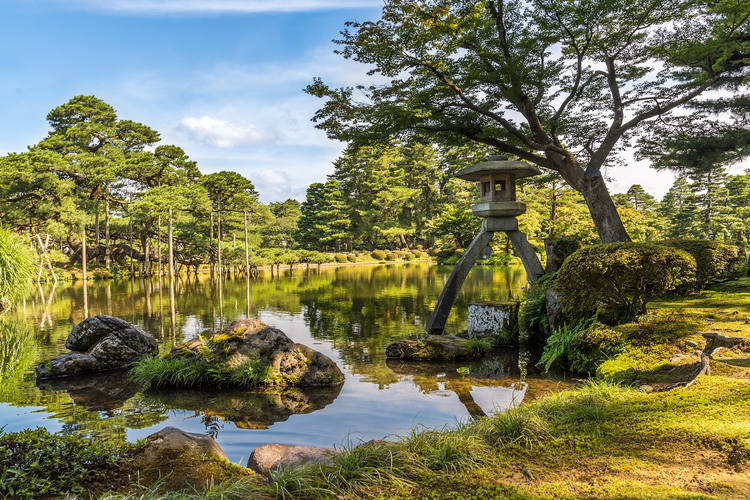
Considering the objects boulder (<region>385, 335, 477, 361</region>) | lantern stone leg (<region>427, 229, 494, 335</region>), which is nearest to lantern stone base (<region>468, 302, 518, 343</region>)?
lantern stone leg (<region>427, 229, 494, 335</region>)

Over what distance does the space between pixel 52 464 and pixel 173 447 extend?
70 cm

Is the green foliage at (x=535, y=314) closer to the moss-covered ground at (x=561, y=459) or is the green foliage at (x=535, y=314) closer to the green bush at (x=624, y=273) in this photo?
the green bush at (x=624, y=273)

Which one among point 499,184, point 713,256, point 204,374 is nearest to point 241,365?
point 204,374

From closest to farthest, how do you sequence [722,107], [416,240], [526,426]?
1. [526,426]
2. [722,107]
3. [416,240]

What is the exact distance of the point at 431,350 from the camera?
7.39 meters

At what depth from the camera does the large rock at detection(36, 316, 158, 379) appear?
6.78 m

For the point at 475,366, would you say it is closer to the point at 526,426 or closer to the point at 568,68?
the point at 526,426

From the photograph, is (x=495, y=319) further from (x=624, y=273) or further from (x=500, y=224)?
(x=624, y=273)

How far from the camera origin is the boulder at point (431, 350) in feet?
24.0

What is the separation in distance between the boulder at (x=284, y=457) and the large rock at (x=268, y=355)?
2.76 metres

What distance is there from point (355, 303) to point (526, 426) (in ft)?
36.5

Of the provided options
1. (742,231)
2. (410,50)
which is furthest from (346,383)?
(742,231)

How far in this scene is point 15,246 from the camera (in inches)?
422

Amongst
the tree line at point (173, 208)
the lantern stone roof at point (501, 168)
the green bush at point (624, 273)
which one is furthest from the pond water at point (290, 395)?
the tree line at point (173, 208)
